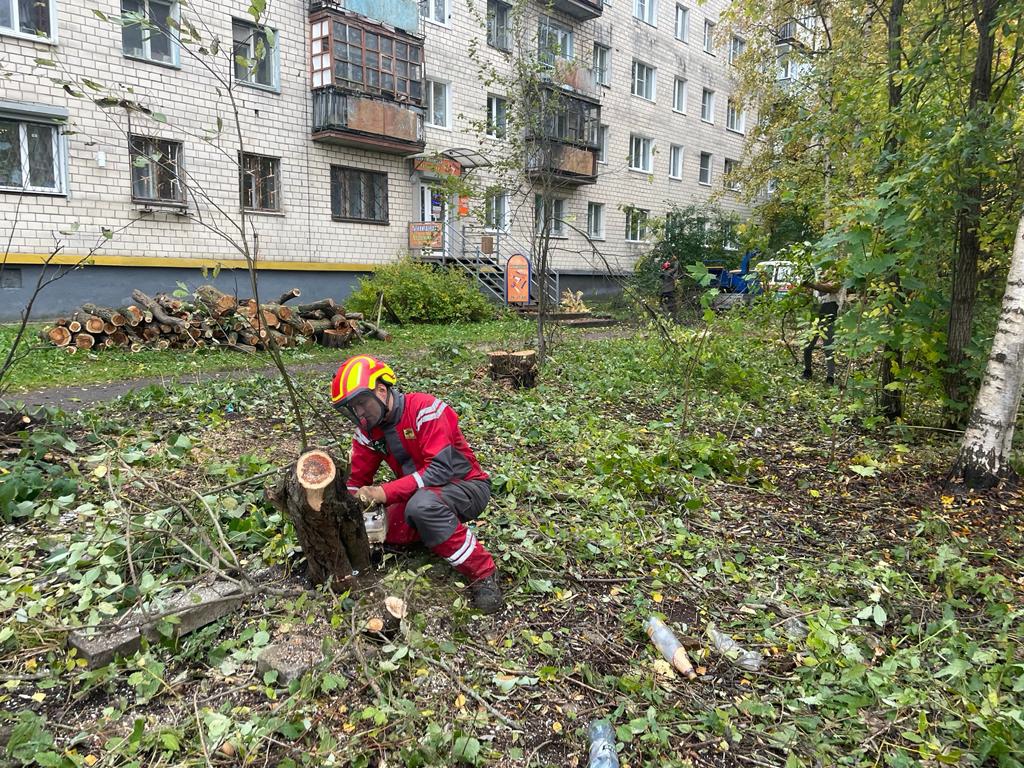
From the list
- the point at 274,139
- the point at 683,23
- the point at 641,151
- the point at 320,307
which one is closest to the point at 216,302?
the point at 320,307

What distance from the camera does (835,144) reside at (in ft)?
26.3

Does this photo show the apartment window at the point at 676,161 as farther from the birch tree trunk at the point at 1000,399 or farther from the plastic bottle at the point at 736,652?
the plastic bottle at the point at 736,652

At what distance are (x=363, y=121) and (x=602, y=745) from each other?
54.9 feet

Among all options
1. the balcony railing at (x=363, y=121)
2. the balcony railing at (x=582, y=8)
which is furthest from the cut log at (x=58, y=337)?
the balcony railing at (x=582, y=8)

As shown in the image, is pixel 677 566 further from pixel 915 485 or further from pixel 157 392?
pixel 157 392

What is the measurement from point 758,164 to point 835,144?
1156cm

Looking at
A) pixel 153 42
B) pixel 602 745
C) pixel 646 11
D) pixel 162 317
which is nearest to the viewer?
pixel 602 745

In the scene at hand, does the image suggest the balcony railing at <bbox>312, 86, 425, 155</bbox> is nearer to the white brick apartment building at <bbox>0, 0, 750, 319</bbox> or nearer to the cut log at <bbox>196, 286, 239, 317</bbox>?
the white brick apartment building at <bbox>0, 0, 750, 319</bbox>

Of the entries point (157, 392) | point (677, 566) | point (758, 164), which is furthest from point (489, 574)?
point (758, 164)

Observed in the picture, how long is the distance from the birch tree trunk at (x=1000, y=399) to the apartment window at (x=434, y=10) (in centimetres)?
1800

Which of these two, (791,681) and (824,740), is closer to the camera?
(824,740)

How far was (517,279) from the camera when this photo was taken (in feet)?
61.6

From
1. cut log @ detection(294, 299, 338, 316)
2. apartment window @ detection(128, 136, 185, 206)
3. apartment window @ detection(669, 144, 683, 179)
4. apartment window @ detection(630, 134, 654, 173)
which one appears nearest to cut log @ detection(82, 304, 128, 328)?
cut log @ detection(294, 299, 338, 316)

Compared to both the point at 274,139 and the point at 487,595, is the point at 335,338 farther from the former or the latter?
the point at 487,595
